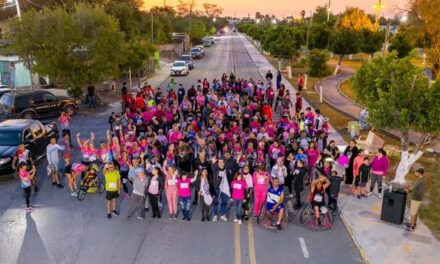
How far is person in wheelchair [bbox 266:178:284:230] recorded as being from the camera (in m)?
10.2

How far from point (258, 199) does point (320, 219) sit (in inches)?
66.3

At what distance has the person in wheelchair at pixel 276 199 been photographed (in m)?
10.2

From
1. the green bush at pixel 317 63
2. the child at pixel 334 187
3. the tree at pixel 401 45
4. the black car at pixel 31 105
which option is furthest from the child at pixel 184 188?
the tree at pixel 401 45

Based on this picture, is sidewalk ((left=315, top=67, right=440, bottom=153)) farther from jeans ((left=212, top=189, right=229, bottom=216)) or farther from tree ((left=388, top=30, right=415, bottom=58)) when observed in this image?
jeans ((left=212, top=189, right=229, bottom=216))

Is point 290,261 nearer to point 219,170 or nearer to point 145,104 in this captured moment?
point 219,170

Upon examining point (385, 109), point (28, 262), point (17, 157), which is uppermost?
point (385, 109)

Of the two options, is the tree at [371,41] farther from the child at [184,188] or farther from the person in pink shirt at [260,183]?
the child at [184,188]

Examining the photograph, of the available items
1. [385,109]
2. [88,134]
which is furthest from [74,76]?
[385,109]

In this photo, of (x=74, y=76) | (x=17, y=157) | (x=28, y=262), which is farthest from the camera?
(x=74, y=76)

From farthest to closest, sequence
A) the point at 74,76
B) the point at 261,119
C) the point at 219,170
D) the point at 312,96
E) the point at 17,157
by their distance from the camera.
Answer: the point at 312,96 → the point at 74,76 → the point at 261,119 → the point at 17,157 → the point at 219,170

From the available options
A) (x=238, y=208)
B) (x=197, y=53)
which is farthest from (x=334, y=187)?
(x=197, y=53)

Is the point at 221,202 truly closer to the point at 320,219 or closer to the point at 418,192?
the point at 320,219

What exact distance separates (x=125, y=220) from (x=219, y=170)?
286 cm

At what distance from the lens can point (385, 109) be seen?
11758 mm
